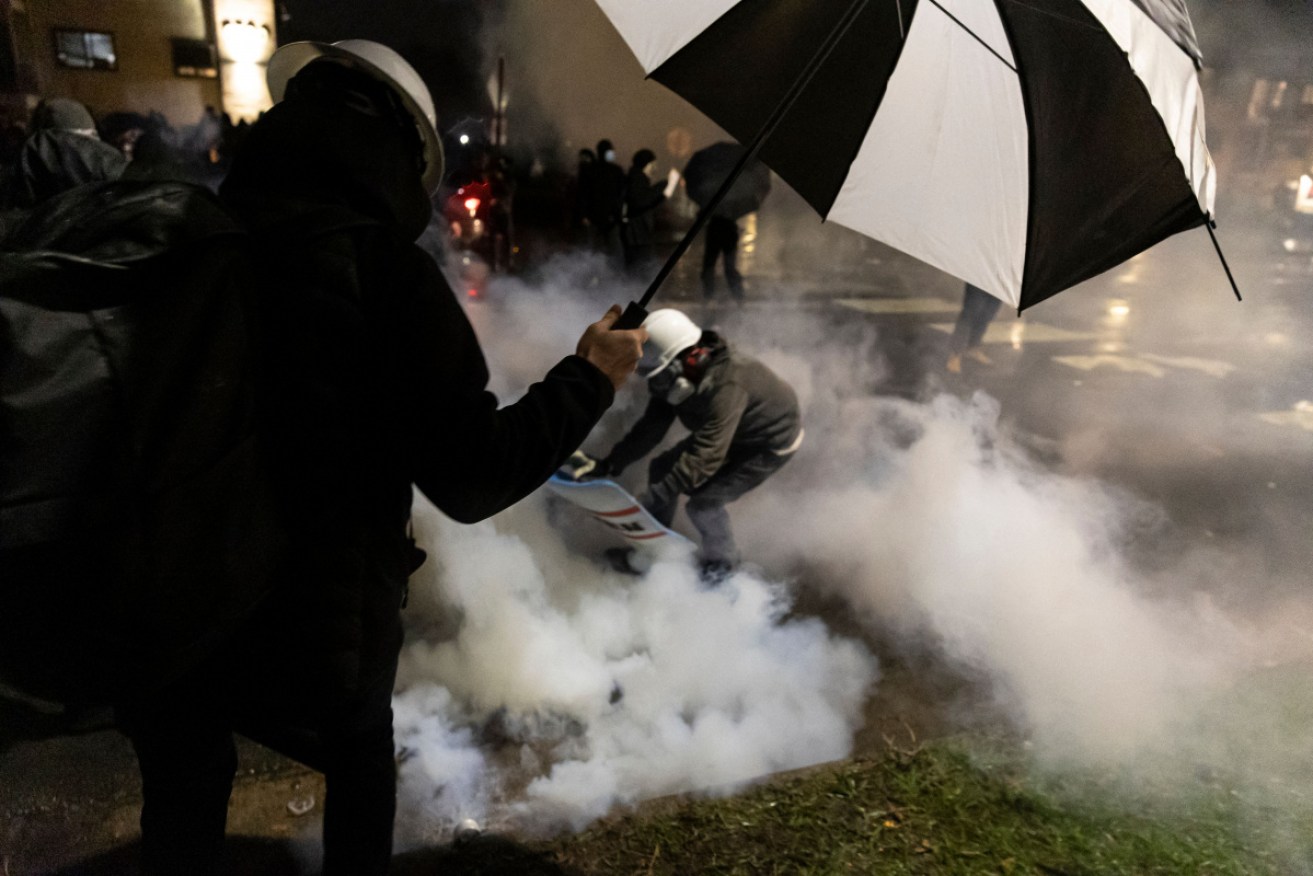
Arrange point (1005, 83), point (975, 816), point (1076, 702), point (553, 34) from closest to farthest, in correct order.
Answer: point (1005, 83) < point (975, 816) < point (1076, 702) < point (553, 34)

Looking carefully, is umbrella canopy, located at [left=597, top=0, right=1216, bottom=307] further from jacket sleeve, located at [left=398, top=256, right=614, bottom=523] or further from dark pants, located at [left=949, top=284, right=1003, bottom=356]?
dark pants, located at [left=949, top=284, right=1003, bottom=356]

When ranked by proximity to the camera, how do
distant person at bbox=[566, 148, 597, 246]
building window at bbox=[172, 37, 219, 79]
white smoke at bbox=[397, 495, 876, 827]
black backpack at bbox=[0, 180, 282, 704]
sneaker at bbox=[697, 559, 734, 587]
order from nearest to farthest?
black backpack at bbox=[0, 180, 282, 704] → white smoke at bbox=[397, 495, 876, 827] → sneaker at bbox=[697, 559, 734, 587] → distant person at bbox=[566, 148, 597, 246] → building window at bbox=[172, 37, 219, 79]

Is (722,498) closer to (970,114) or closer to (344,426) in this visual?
(970,114)

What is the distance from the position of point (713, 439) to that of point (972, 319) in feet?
16.7

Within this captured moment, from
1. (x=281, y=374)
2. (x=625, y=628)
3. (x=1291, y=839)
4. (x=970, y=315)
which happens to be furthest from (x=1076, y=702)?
(x=970, y=315)

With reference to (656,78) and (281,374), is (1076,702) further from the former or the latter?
(281,374)

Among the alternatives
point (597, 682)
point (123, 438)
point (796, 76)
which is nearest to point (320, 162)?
point (123, 438)

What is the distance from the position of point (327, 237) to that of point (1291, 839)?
3.28 m

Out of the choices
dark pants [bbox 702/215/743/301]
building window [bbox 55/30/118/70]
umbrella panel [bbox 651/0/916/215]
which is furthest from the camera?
building window [bbox 55/30/118/70]

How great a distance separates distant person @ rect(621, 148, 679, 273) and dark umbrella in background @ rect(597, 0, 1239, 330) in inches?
267

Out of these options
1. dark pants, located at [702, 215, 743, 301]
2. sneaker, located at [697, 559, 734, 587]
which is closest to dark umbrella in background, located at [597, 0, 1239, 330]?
sneaker, located at [697, 559, 734, 587]

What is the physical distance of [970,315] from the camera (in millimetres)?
7973

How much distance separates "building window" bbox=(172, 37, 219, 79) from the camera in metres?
20.3

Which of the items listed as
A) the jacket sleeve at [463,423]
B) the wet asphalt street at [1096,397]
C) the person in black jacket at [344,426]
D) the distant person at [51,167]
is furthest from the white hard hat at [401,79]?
the distant person at [51,167]
